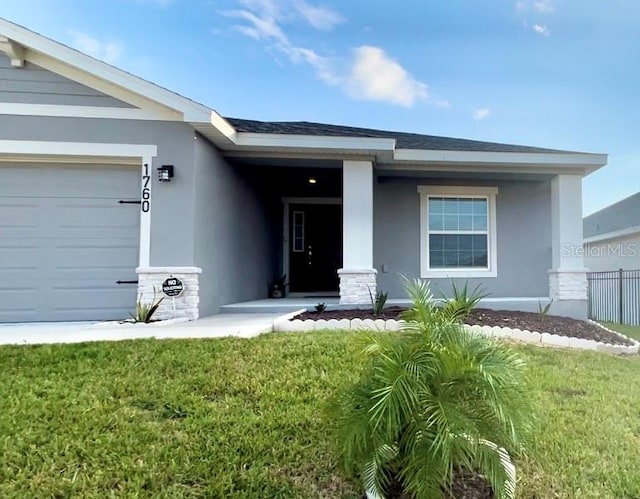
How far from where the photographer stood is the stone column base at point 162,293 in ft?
20.5

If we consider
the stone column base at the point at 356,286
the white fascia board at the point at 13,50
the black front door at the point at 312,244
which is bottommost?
the stone column base at the point at 356,286

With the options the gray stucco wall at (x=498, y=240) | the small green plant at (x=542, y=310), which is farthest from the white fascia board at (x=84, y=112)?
the small green plant at (x=542, y=310)

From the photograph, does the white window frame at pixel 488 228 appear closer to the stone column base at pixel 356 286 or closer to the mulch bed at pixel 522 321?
the mulch bed at pixel 522 321

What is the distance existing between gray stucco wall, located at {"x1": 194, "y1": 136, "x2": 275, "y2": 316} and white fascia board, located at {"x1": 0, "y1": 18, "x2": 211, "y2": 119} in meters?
0.57

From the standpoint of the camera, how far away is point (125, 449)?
8.81ft

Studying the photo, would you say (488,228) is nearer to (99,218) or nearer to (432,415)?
(99,218)

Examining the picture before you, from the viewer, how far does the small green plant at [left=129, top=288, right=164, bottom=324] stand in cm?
603

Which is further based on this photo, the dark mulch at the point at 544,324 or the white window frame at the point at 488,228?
the white window frame at the point at 488,228

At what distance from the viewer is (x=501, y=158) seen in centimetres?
789

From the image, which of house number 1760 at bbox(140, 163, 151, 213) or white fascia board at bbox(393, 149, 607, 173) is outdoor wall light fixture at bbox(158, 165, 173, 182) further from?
white fascia board at bbox(393, 149, 607, 173)

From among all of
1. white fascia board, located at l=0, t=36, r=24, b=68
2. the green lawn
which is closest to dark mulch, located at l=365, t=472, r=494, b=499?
the green lawn

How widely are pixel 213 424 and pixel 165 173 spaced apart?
14.4 feet

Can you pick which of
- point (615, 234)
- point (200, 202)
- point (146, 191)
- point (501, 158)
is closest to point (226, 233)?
point (200, 202)

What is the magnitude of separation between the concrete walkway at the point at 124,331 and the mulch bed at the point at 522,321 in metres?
1.13
